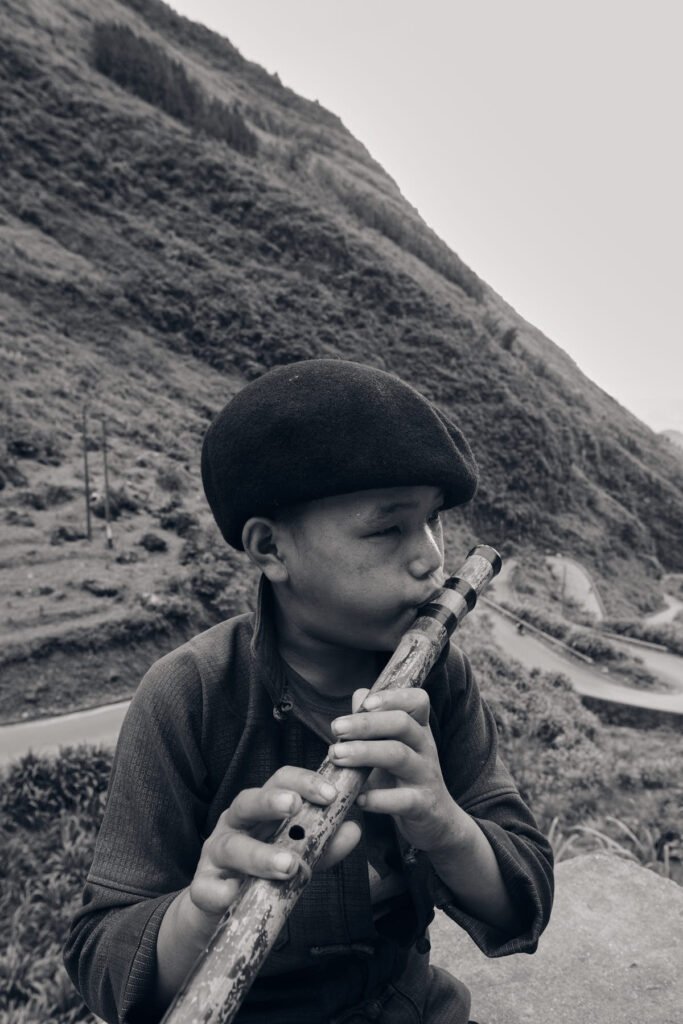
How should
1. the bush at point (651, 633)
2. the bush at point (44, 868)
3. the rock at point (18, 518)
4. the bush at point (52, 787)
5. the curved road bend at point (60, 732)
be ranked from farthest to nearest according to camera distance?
the bush at point (651, 633) → the rock at point (18, 518) → the curved road bend at point (60, 732) → the bush at point (52, 787) → the bush at point (44, 868)

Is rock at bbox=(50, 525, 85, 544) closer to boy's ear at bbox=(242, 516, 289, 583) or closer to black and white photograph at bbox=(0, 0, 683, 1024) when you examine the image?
black and white photograph at bbox=(0, 0, 683, 1024)

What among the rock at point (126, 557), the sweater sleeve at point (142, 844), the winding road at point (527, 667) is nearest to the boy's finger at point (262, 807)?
the sweater sleeve at point (142, 844)

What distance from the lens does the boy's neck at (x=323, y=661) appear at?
5.01 feet

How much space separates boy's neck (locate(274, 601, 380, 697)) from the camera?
1.53m

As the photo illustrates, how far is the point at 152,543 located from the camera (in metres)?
12.5

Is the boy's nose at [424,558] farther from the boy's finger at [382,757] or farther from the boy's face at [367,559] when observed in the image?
the boy's finger at [382,757]

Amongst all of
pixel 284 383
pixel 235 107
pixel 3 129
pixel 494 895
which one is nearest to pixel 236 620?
pixel 284 383

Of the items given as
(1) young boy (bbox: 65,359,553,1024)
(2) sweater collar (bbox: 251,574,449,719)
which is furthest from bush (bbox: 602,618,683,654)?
(2) sweater collar (bbox: 251,574,449,719)

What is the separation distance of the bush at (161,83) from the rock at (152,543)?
35683 millimetres

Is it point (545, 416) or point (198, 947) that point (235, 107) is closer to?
point (545, 416)

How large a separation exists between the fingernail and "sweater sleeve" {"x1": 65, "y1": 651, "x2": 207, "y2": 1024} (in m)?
0.49

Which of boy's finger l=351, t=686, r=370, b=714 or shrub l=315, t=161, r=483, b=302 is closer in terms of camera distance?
boy's finger l=351, t=686, r=370, b=714

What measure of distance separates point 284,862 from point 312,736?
578mm

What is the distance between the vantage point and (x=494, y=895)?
57.7 inches
